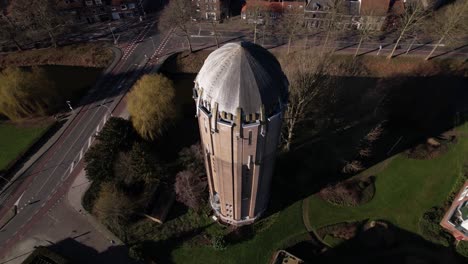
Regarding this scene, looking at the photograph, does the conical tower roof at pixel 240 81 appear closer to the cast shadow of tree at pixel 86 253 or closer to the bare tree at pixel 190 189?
the bare tree at pixel 190 189

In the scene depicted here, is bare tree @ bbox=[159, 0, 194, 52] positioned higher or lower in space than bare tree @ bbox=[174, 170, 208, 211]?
higher

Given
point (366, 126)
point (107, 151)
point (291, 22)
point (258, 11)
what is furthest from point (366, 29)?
point (107, 151)

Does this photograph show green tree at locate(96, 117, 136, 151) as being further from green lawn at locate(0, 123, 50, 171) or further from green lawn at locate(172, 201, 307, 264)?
green lawn at locate(172, 201, 307, 264)

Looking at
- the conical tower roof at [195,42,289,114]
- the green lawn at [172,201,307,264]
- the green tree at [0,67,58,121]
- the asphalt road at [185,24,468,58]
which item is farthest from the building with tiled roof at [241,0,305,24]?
the conical tower roof at [195,42,289,114]

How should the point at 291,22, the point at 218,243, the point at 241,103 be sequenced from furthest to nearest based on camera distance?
the point at 291,22 → the point at 218,243 → the point at 241,103

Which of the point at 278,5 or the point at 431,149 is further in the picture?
the point at 278,5

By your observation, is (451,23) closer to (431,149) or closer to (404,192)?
(431,149)

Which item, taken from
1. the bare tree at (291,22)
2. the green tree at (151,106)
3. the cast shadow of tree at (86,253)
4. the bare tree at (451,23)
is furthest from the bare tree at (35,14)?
the bare tree at (451,23)
